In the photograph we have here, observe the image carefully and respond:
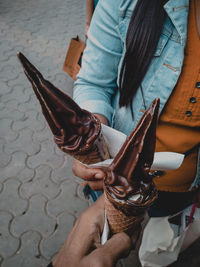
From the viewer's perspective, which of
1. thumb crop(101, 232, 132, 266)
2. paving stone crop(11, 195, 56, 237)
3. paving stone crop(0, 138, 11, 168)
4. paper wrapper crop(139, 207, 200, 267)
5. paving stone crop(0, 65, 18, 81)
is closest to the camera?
thumb crop(101, 232, 132, 266)

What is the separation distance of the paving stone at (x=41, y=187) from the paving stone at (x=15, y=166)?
248 millimetres

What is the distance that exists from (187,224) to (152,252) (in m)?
0.41

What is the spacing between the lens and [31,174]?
3104 millimetres

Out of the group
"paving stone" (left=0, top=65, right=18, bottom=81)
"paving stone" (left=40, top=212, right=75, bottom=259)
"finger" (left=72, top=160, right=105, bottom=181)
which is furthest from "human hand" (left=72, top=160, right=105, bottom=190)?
"paving stone" (left=0, top=65, right=18, bottom=81)

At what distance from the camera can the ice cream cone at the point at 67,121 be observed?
0.80 m

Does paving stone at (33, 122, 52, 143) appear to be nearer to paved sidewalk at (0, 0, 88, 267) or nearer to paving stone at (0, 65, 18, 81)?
paved sidewalk at (0, 0, 88, 267)

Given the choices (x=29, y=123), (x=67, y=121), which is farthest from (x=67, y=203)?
(x=67, y=121)

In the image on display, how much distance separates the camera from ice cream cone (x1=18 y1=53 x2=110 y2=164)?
80cm

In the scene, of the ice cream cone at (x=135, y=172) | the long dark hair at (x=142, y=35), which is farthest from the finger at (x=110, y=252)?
the long dark hair at (x=142, y=35)

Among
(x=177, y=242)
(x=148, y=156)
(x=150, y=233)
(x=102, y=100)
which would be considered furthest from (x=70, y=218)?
(x=148, y=156)

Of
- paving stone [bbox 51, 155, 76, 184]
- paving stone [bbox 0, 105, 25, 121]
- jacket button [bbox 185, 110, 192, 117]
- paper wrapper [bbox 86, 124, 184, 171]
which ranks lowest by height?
paving stone [bbox 51, 155, 76, 184]

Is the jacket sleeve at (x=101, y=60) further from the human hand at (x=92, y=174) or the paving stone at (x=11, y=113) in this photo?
the paving stone at (x=11, y=113)

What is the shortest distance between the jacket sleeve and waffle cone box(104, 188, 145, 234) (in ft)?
1.86

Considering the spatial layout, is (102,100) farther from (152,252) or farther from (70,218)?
(70,218)
